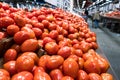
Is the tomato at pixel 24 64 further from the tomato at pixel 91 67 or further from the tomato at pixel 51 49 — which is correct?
the tomato at pixel 91 67

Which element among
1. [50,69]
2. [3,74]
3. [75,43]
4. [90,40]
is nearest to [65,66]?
[50,69]

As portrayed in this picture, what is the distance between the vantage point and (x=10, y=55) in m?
1.29

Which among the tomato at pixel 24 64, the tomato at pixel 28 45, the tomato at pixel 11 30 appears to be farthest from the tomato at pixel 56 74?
the tomato at pixel 11 30

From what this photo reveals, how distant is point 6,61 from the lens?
1.32 m

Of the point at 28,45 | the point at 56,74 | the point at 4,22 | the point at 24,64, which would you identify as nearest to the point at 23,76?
the point at 24,64

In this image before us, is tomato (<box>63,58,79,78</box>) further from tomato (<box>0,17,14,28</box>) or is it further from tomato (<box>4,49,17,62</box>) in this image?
tomato (<box>0,17,14,28</box>)

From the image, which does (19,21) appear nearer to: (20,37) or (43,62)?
(20,37)

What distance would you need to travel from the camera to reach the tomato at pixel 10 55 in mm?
1295

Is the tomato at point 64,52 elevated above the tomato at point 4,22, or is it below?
below

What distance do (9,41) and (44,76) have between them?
445mm

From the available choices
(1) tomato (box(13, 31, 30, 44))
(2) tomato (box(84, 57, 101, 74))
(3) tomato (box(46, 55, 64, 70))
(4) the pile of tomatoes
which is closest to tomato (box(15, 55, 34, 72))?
(4) the pile of tomatoes

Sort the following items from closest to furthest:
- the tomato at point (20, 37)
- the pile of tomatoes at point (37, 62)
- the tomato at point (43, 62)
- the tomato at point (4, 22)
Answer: the pile of tomatoes at point (37, 62)
the tomato at point (43, 62)
the tomato at point (20, 37)
the tomato at point (4, 22)

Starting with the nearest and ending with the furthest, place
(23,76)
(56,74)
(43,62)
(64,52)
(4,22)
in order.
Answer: (23,76), (56,74), (43,62), (64,52), (4,22)

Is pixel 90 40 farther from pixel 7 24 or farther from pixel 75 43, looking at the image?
pixel 7 24
